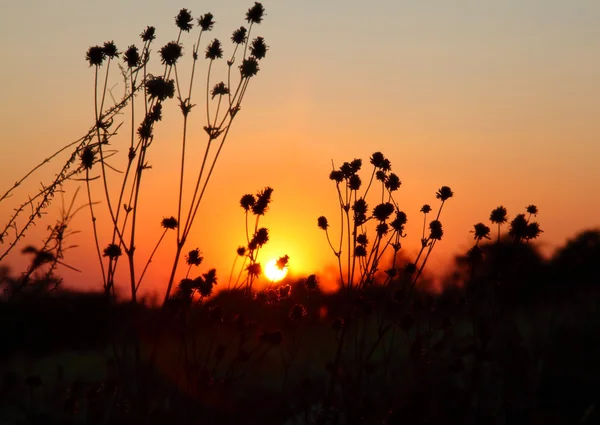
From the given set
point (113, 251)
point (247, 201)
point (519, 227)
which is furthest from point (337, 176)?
point (113, 251)

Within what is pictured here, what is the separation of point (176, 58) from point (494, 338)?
2959mm

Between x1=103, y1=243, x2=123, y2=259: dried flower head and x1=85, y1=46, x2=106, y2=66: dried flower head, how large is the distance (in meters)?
1.32

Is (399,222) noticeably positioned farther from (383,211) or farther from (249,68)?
(249,68)

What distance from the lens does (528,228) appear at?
580 centimetres

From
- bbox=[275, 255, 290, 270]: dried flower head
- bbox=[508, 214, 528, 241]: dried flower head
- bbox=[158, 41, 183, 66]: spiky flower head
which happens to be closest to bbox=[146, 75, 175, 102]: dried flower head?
bbox=[158, 41, 183, 66]: spiky flower head

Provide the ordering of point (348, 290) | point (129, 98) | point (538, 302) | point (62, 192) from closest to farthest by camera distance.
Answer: point (62, 192) < point (129, 98) < point (348, 290) < point (538, 302)

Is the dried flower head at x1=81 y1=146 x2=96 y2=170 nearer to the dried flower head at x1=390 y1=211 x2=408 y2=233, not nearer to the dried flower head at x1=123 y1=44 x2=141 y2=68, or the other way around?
Result: the dried flower head at x1=123 y1=44 x2=141 y2=68

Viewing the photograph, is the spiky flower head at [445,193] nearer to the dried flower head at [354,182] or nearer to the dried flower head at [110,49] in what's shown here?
the dried flower head at [354,182]

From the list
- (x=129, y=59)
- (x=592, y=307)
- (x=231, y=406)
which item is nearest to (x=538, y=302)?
(x=592, y=307)

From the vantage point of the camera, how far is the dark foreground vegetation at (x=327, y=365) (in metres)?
5.30

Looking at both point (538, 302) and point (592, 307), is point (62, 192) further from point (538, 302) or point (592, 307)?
point (538, 302)

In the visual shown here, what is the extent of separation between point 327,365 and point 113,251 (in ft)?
5.84

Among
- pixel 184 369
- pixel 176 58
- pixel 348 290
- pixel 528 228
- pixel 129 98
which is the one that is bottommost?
pixel 184 369

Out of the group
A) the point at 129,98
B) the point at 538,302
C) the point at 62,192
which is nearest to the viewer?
the point at 62,192
